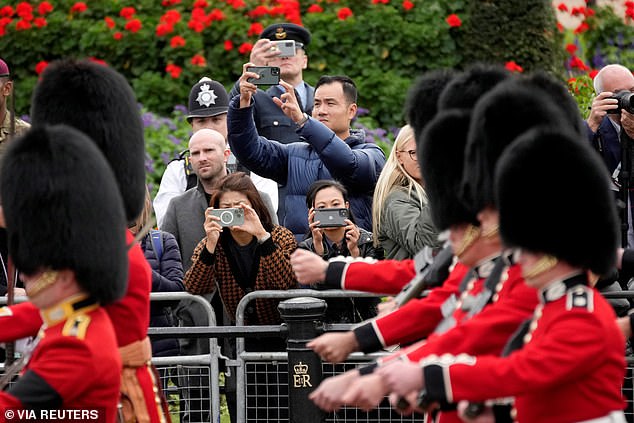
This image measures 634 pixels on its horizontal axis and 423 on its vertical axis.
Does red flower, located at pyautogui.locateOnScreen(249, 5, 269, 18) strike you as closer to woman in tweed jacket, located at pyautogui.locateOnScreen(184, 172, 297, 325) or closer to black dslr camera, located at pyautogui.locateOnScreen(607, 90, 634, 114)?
woman in tweed jacket, located at pyautogui.locateOnScreen(184, 172, 297, 325)

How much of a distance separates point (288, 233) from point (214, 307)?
0.56 metres

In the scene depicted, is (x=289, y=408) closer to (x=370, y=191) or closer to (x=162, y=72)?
(x=370, y=191)

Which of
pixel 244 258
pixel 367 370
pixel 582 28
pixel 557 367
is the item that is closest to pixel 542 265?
pixel 557 367

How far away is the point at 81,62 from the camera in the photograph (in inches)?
182

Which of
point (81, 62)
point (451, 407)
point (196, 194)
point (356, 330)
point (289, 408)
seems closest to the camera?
point (451, 407)

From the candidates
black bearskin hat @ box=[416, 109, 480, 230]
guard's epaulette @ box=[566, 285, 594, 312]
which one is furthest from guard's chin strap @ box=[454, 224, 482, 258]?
guard's epaulette @ box=[566, 285, 594, 312]

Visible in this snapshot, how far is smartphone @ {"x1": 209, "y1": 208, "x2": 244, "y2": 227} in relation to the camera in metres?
6.30

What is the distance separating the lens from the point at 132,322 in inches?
173

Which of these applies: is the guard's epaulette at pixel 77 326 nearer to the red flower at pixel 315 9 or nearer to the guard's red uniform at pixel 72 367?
the guard's red uniform at pixel 72 367

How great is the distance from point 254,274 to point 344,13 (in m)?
4.63

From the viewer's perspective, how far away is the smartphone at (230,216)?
6.30 metres

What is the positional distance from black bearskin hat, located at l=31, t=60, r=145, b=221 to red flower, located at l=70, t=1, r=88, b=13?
6.44 m

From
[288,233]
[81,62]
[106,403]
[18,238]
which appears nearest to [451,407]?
[106,403]

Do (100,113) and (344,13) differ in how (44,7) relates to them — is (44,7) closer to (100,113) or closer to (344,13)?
(344,13)
